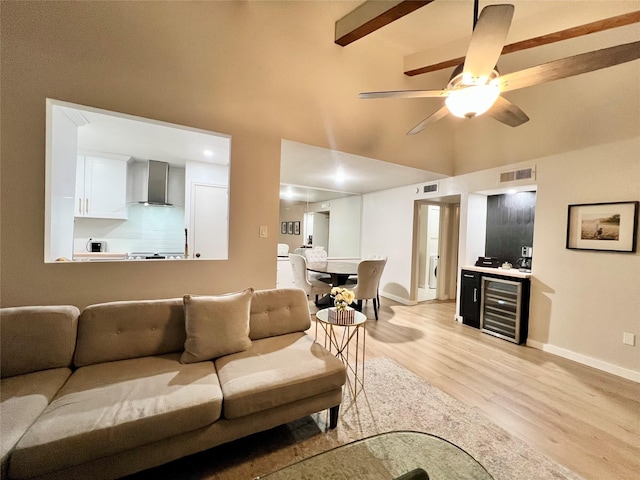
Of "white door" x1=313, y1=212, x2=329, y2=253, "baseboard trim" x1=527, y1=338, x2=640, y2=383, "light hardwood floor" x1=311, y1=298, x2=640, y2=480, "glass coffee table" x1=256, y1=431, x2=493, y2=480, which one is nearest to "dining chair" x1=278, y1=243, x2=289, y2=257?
"white door" x1=313, y1=212, x2=329, y2=253

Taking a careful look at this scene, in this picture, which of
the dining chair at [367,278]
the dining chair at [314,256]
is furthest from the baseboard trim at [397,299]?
the dining chair at [314,256]

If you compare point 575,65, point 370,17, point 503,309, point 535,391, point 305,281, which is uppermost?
point 370,17

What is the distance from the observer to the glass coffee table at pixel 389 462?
1.23 metres

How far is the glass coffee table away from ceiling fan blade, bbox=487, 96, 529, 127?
227 cm

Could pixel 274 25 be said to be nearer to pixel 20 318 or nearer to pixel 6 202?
pixel 6 202

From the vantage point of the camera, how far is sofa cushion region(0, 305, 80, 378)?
159cm

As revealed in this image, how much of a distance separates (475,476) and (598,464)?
1145 millimetres

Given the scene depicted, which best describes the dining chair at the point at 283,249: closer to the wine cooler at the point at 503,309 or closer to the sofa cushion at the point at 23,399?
the wine cooler at the point at 503,309

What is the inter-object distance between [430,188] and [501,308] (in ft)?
7.50

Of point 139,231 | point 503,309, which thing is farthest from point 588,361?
point 139,231

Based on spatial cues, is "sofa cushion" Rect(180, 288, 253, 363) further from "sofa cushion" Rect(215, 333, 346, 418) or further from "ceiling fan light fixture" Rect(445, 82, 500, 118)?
"ceiling fan light fixture" Rect(445, 82, 500, 118)

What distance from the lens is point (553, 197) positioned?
331cm

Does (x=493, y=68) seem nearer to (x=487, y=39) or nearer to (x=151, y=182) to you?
(x=487, y=39)

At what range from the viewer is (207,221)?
4.59m
